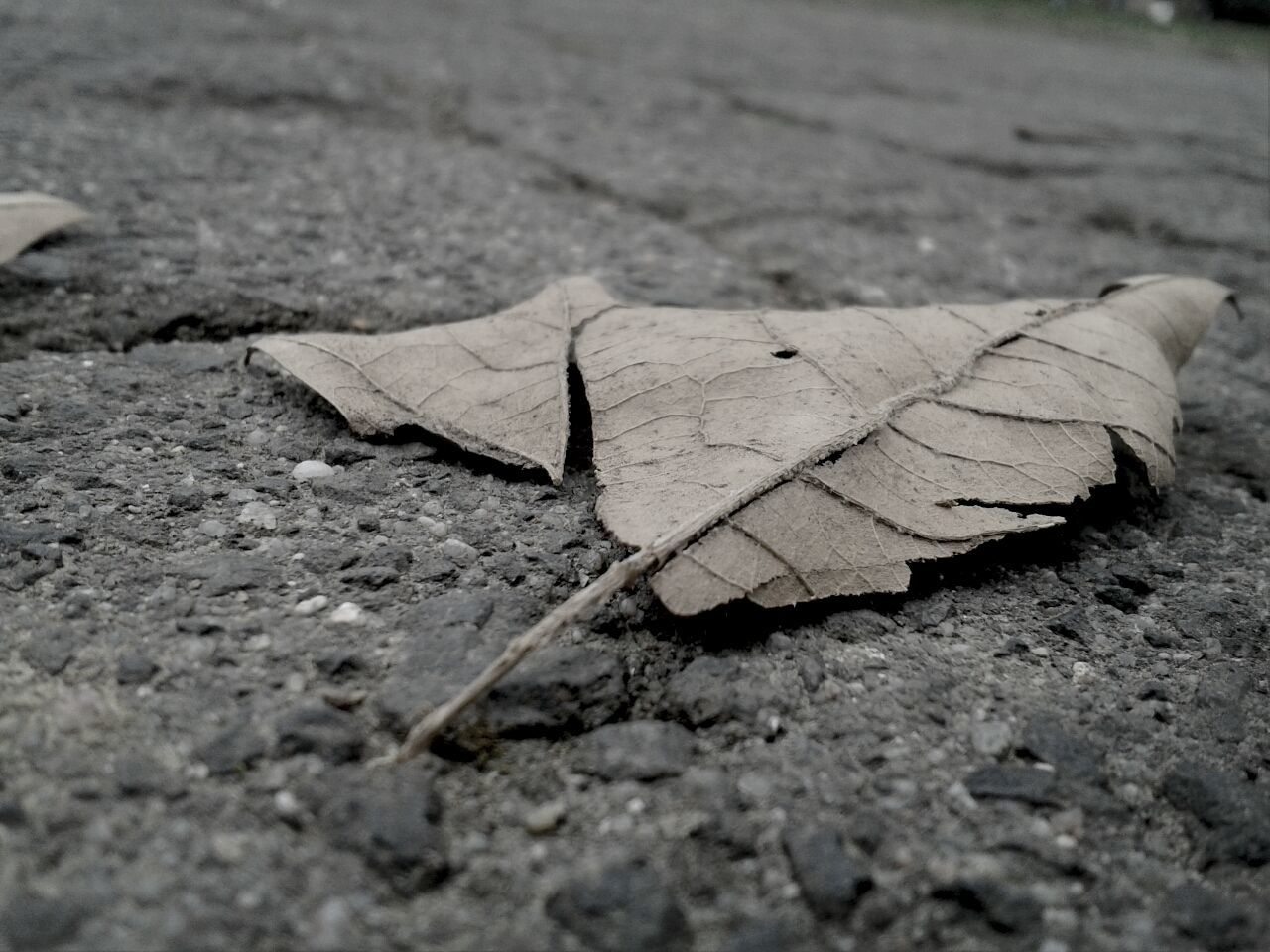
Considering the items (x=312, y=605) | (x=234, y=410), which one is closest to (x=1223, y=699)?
(x=312, y=605)

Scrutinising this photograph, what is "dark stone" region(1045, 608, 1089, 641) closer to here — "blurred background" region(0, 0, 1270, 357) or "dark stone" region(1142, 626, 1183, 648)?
"dark stone" region(1142, 626, 1183, 648)

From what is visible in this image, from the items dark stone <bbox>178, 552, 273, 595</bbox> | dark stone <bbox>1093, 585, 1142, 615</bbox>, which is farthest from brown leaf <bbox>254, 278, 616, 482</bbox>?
dark stone <bbox>1093, 585, 1142, 615</bbox>

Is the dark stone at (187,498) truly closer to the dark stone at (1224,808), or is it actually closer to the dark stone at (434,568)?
the dark stone at (434,568)

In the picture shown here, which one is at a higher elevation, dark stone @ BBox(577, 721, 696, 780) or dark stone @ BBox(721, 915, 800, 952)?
dark stone @ BBox(577, 721, 696, 780)

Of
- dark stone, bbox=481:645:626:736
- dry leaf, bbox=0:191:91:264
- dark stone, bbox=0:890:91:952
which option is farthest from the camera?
dry leaf, bbox=0:191:91:264

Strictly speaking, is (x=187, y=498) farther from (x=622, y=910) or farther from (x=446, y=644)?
(x=622, y=910)

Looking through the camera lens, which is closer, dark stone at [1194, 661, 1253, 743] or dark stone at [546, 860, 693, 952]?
dark stone at [546, 860, 693, 952]

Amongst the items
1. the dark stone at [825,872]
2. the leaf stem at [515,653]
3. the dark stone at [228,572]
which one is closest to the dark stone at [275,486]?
the dark stone at [228,572]
